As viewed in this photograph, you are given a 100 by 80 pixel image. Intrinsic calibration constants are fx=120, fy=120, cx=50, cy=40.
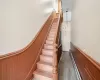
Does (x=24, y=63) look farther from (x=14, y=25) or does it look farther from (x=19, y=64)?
(x=14, y=25)

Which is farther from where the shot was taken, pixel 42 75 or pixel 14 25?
pixel 42 75

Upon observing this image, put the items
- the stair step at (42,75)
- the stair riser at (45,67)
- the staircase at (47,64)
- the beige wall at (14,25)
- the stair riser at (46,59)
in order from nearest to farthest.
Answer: the beige wall at (14,25), the staircase at (47,64), the stair step at (42,75), the stair riser at (45,67), the stair riser at (46,59)

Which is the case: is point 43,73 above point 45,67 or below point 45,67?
below

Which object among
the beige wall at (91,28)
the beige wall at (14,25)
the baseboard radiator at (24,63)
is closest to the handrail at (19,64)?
the baseboard radiator at (24,63)

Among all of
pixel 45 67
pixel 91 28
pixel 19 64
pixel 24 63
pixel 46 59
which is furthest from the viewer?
pixel 46 59

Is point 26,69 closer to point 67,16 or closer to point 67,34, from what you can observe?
point 67,34

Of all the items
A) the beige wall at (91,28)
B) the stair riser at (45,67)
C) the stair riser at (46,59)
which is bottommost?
the stair riser at (45,67)

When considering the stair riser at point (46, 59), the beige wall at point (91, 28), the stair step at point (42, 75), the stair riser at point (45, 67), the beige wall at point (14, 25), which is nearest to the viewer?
the beige wall at point (91, 28)

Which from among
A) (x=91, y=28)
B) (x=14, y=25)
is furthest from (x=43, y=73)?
(x=91, y=28)

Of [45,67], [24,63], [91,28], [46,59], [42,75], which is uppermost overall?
[91,28]

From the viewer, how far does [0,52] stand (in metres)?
2.05

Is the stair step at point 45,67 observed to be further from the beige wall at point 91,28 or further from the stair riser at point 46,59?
the beige wall at point 91,28

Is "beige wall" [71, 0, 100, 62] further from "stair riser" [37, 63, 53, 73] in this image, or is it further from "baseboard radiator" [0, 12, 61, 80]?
Result: "stair riser" [37, 63, 53, 73]

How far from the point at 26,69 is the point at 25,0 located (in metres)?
1.88
